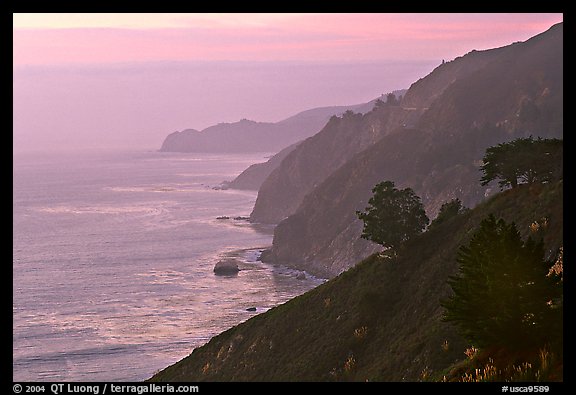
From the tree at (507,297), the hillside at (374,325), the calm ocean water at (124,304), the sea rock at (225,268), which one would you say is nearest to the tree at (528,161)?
the hillside at (374,325)

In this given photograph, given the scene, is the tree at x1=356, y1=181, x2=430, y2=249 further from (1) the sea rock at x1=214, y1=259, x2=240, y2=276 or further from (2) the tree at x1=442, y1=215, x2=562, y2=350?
(1) the sea rock at x1=214, y1=259, x2=240, y2=276

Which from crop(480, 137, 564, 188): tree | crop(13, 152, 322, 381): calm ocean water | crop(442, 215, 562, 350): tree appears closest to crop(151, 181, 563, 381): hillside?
crop(480, 137, 564, 188): tree

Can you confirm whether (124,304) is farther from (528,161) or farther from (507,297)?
(507,297)

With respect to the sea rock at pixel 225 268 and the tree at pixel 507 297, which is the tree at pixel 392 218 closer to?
the tree at pixel 507 297

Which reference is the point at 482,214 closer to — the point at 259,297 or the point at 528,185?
the point at 528,185

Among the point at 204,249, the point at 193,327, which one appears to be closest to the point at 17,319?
the point at 193,327
